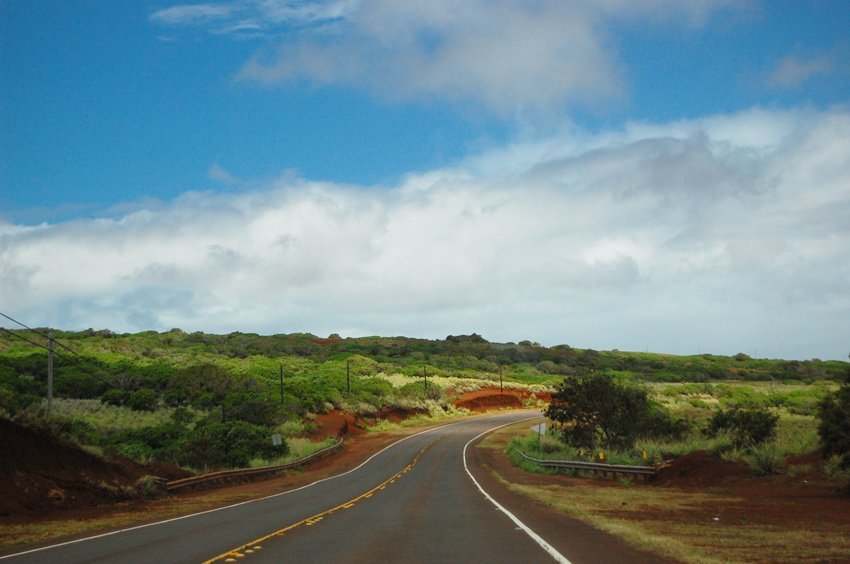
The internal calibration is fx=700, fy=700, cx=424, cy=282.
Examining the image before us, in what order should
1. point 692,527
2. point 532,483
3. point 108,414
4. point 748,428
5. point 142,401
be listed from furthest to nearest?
1. point 142,401
2. point 108,414
3. point 748,428
4. point 532,483
5. point 692,527

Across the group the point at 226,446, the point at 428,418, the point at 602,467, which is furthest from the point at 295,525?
the point at 428,418

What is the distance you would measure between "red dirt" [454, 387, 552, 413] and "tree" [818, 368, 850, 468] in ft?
213

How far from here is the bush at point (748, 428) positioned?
87.4 feet

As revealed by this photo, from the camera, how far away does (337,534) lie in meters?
13.3

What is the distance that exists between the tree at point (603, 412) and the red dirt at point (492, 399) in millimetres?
48323

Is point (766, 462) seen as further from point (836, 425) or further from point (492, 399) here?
point (492, 399)

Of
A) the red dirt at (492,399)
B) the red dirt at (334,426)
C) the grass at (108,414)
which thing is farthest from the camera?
the red dirt at (492,399)

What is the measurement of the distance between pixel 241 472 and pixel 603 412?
17870mm

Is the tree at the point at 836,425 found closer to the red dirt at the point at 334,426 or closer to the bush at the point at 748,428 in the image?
the bush at the point at 748,428

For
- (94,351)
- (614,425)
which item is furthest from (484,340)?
(614,425)

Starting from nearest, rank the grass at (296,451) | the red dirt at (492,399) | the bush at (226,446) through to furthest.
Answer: the bush at (226,446) < the grass at (296,451) < the red dirt at (492,399)

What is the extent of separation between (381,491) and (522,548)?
49.7ft

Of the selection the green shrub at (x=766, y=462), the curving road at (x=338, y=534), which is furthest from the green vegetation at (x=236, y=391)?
the curving road at (x=338, y=534)

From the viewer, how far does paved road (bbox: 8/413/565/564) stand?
10750 mm
